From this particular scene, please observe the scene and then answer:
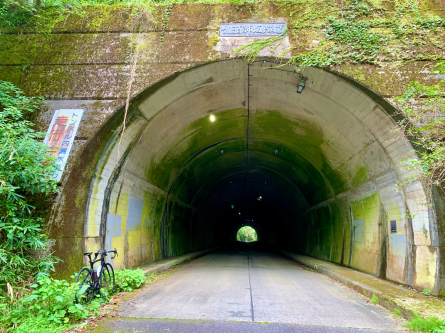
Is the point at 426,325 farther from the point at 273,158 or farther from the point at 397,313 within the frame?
the point at 273,158

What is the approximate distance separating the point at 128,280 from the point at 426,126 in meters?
6.13

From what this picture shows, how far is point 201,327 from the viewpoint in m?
3.87

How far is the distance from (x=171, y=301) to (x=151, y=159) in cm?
458

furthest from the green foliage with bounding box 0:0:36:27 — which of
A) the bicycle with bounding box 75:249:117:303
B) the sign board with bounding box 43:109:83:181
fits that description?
the bicycle with bounding box 75:249:117:303

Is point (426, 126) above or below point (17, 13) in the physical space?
below

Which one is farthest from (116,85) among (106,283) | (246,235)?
(246,235)

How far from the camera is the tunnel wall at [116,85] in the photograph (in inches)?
247

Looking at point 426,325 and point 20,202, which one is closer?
point 426,325

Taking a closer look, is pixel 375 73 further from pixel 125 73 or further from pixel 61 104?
pixel 61 104

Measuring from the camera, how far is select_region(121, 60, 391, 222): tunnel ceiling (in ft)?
23.5

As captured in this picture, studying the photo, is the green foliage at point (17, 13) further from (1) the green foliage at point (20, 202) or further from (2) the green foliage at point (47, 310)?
(2) the green foliage at point (47, 310)

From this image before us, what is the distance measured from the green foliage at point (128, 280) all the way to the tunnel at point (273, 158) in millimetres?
897

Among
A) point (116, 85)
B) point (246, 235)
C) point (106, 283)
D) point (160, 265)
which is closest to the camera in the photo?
point (106, 283)

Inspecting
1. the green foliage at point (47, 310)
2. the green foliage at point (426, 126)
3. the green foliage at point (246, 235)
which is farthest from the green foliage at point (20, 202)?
the green foliage at point (246, 235)
